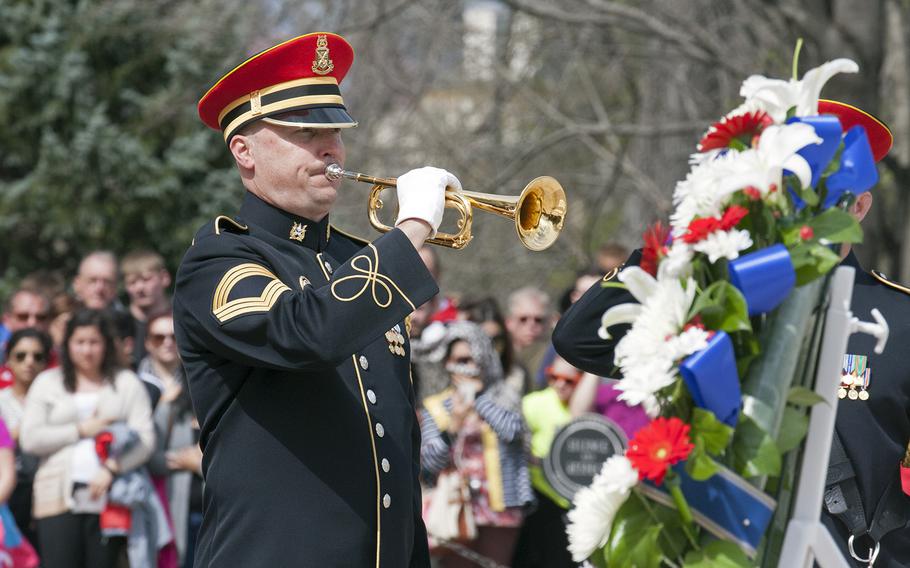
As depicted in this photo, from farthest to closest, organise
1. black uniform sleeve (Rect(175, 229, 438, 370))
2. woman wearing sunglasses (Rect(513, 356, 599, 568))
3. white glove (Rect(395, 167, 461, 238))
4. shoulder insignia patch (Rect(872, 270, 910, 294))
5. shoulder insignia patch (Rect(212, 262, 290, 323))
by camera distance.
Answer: woman wearing sunglasses (Rect(513, 356, 599, 568)), shoulder insignia patch (Rect(872, 270, 910, 294)), white glove (Rect(395, 167, 461, 238)), shoulder insignia patch (Rect(212, 262, 290, 323)), black uniform sleeve (Rect(175, 229, 438, 370))

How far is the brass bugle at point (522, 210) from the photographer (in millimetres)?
4008

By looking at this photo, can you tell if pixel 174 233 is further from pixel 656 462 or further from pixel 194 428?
pixel 656 462

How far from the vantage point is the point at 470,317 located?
895 cm

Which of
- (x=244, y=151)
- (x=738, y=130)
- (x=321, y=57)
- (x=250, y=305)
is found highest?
(x=321, y=57)

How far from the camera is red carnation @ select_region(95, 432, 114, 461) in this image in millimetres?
7527

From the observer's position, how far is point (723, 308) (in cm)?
271

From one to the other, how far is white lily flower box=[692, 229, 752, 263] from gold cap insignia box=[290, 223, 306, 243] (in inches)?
57.2

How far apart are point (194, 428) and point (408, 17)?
7.21 m

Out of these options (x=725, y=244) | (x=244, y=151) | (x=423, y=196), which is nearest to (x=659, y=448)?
(x=725, y=244)

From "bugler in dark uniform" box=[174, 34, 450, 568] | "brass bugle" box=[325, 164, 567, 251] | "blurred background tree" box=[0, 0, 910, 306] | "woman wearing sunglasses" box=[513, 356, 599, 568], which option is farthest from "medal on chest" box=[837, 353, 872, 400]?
"blurred background tree" box=[0, 0, 910, 306]

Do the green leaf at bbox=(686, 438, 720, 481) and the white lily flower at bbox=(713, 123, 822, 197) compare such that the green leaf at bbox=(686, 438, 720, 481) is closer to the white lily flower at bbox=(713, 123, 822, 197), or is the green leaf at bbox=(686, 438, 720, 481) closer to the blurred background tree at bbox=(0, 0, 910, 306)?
the white lily flower at bbox=(713, 123, 822, 197)

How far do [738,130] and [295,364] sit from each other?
118 cm

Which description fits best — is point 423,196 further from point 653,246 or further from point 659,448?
point 659,448

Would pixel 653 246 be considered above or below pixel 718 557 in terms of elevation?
above
